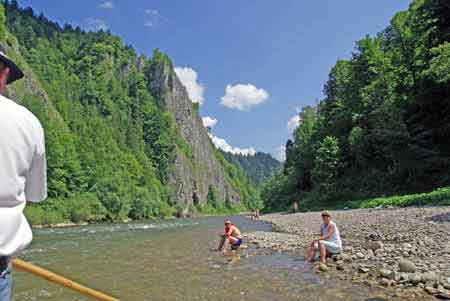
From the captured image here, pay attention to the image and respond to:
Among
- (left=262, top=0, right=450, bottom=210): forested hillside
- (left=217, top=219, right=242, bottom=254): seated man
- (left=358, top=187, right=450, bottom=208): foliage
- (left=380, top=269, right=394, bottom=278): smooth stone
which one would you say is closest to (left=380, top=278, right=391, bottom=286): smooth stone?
(left=380, top=269, right=394, bottom=278): smooth stone

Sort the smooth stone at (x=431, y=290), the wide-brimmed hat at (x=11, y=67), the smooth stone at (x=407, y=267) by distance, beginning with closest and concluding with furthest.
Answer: the wide-brimmed hat at (x=11, y=67), the smooth stone at (x=431, y=290), the smooth stone at (x=407, y=267)

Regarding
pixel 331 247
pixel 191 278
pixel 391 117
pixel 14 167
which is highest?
pixel 391 117

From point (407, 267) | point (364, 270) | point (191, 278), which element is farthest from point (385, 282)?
point (191, 278)

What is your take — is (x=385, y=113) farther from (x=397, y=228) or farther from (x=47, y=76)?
(x=47, y=76)

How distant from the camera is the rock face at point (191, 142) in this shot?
14412cm

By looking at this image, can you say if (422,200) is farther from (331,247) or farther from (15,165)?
(15,165)

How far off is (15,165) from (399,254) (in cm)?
1264

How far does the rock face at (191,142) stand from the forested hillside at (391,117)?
80.5m

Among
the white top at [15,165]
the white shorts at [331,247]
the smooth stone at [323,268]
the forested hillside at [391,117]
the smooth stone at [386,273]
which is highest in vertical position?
the forested hillside at [391,117]

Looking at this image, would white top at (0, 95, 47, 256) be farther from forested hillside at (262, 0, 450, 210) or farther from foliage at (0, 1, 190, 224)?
foliage at (0, 1, 190, 224)

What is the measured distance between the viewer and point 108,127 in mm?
115188

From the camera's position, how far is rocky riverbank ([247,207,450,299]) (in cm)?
880

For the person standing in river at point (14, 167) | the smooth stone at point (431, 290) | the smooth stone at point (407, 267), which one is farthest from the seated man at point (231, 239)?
the person standing in river at point (14, 167)

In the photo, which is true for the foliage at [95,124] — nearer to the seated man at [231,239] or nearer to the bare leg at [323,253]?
the seated man at [231,239]
